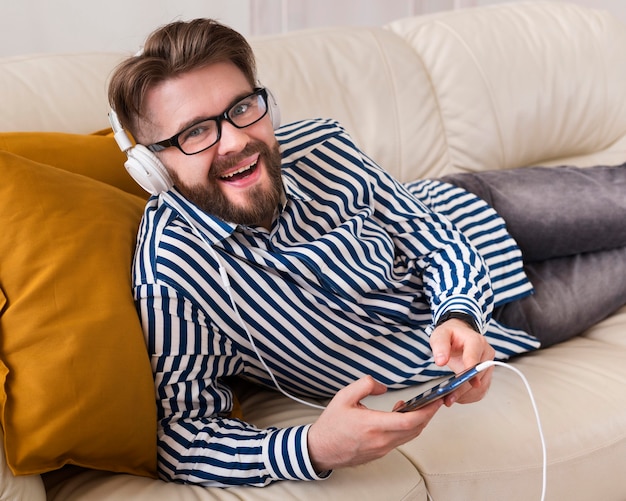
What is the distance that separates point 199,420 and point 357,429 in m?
0.27

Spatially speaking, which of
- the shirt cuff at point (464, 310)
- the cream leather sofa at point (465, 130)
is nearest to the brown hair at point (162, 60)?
the cream leather sofa at point (465, 130)

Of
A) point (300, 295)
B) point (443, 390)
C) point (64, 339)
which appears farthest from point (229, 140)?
point (443, 390)

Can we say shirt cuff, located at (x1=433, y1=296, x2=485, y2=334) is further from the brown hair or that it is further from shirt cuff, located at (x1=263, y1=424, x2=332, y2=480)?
the brown hair

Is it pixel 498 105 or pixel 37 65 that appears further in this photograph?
pixel 498 105

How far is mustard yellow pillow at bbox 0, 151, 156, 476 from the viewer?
1.03 metres

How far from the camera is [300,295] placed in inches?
51.1

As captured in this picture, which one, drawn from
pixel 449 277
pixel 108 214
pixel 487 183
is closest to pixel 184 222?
pixel 108 214

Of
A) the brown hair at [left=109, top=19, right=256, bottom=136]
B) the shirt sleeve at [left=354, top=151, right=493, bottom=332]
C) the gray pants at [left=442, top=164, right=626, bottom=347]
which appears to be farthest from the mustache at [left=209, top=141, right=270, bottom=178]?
the gray pants at [left=442, top=164, right=626, bottom=347]

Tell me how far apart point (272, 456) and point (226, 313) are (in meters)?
0.25

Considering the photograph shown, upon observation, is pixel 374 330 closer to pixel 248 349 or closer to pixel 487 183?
pixel 248 349

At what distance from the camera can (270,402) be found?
140 cm

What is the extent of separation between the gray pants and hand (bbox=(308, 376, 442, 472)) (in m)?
0.64

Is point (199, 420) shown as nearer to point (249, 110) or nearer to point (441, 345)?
point (441, 345)

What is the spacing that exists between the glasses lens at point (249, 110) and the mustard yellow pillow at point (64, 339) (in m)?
0.28
